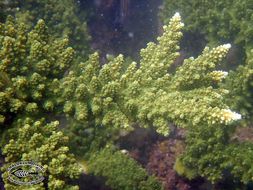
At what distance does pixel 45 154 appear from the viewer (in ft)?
12.3

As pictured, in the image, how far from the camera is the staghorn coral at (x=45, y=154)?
367cm

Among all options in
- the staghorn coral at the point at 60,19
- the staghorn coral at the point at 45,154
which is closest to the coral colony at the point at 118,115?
the staghorn coral at the point at 45,154

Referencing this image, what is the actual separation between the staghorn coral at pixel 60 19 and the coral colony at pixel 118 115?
5.40 ft

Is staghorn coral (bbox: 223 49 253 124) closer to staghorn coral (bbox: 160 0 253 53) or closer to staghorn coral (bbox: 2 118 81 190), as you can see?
staghorn coral (bbox: 160 0 253 53)

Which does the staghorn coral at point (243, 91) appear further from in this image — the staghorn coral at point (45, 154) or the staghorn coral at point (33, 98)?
the staghorn coral at point (45, 154)

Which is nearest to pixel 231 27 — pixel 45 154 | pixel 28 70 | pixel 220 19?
pixel 220 19

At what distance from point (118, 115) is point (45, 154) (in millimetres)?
1012

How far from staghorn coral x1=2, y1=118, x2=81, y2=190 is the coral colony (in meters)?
0.01

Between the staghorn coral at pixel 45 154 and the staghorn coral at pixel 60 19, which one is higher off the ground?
the staghorn coral at pixel 60 19

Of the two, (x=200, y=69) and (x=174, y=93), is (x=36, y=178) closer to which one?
(x=174, y=93)

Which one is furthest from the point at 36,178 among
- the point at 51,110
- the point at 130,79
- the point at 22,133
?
the point at 130,79

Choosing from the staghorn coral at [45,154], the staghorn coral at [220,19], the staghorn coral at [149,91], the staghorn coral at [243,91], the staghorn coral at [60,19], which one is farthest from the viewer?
the staghorn coral at [60,19]

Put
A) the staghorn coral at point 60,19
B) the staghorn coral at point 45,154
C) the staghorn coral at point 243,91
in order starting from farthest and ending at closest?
the staghorn coral at point 60,19
the staghorn coral at point 243,91
the staghorn coral at point 45,154

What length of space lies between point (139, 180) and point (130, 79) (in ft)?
4.92
